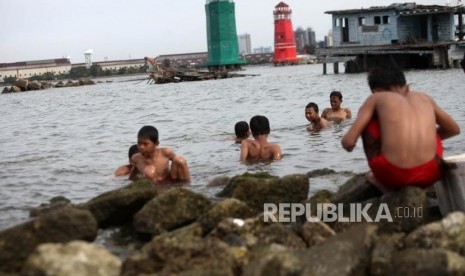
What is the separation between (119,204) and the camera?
5.47m

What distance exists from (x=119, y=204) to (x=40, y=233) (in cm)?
116

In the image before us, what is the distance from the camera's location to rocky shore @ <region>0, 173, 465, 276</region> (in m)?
3.60

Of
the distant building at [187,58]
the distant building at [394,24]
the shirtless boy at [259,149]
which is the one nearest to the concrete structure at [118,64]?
the distant building at [187,58]

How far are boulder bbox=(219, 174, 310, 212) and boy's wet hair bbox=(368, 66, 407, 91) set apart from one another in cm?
111

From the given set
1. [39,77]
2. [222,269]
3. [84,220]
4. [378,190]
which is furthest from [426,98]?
[39,77]

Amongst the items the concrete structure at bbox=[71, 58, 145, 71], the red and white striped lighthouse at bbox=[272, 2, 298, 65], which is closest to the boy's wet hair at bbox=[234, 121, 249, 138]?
the red and white striped lighthouse at bbox=[272, 2, 298, 65]

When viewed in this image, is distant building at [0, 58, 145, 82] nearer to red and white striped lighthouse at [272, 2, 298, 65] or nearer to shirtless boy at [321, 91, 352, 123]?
red and white striped lighthouse at [272, 2, 298, 65]

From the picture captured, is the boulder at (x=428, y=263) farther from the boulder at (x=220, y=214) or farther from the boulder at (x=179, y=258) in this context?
the boulder at (x=220, y=214)

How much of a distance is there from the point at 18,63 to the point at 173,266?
128m

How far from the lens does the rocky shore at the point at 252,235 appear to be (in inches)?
142

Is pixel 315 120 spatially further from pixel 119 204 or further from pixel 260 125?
pixel 119 204

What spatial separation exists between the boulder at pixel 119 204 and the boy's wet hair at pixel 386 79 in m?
2.02

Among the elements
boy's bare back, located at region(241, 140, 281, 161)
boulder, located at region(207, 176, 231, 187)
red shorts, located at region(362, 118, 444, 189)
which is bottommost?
boulder, located at region(207, 176, 231, 187)

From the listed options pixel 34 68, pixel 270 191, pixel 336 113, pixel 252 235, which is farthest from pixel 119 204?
pixel 34 68
